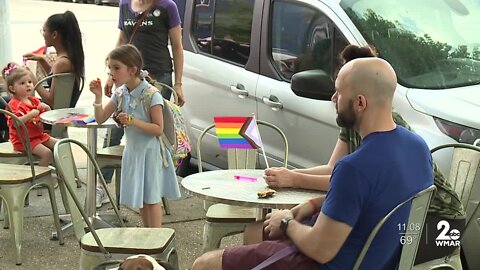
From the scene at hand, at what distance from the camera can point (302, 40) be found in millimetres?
4922

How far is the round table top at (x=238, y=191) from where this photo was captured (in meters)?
3.02

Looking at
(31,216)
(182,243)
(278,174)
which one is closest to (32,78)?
(31,216)

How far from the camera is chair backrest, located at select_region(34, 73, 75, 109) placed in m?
5.38

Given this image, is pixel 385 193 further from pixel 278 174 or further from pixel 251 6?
pixel 251 6

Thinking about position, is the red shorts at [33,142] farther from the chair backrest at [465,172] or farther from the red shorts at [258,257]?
the chair backrest at [465,172]

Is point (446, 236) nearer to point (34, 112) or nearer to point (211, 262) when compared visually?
point (211, 262)

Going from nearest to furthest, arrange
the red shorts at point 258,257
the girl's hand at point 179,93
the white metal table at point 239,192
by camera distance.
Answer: the red shorts at point 258,257 < the white metal table at point 239,192 < the girl's hand at point 179,93

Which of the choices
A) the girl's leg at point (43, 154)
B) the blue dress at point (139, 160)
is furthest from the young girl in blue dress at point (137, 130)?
the girl's leg at point (43, 154)

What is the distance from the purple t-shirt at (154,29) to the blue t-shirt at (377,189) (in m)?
2.94

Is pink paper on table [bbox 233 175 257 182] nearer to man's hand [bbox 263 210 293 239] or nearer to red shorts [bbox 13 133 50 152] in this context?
man's hand [bbox 263 210 293 239]

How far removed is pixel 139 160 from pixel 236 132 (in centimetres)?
100

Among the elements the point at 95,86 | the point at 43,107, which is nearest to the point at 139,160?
the point at 95,86

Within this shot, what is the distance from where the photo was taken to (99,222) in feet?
16.1

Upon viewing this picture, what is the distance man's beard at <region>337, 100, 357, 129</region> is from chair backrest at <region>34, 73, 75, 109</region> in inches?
127
